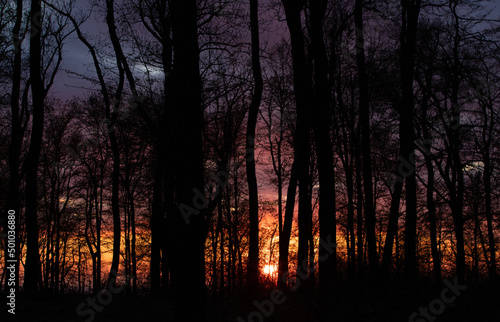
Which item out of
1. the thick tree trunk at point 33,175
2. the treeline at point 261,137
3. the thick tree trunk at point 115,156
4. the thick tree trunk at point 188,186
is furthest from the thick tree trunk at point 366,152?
the thick tree trunk at point 33,175

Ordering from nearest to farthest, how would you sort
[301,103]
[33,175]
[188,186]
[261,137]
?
[188,186], [33,175], [301,103], [261,137]

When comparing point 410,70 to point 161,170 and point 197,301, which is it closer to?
point 161,170

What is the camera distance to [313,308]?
8.20m

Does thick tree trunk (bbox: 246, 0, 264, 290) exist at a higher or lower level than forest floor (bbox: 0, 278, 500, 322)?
higher

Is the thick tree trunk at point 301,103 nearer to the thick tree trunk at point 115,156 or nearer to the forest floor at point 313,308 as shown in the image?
the forest floor at point 313,308

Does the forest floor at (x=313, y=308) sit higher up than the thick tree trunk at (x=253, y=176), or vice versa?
the thick tree trunk at (x=253, y=176)

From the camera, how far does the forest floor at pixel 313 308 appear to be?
276 inches

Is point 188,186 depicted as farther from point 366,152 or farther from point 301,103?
point 366,152

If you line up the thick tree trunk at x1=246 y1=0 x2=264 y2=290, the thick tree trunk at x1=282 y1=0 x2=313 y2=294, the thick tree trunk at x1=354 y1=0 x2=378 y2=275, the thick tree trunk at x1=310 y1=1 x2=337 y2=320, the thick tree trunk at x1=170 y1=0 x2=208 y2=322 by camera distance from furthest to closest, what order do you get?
the thick tree trunk at x1=282 y1=0 x2=313 y2=294 < the thick tree trunk at x1=354 y1=0 x2=378 y2=275 < the thick tree trunk at x1=246 y1=0 x2=264 y2=290 < the thick tree trunk at x1=310 y1=1 x2=337 y2=320 < the thick tree trunk at x1=170 y1=0 x2=208 y2=322

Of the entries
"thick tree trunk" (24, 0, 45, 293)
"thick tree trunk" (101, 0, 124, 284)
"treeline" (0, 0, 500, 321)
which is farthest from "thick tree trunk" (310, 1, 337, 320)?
"thick tree trunk" (24, 0, 45, 293)

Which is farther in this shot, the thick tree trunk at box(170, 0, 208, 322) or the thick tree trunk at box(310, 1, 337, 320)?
the thick tree trunk at box(310, 1, 337, 320)

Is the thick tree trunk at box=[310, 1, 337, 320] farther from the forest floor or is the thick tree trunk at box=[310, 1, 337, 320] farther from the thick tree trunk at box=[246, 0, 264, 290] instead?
the thick tree trunk at box=[246, 0, 264, 290]

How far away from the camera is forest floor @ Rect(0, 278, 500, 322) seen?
7.00 m

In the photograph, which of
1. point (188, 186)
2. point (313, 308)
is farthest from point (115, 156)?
point (188, 186)
